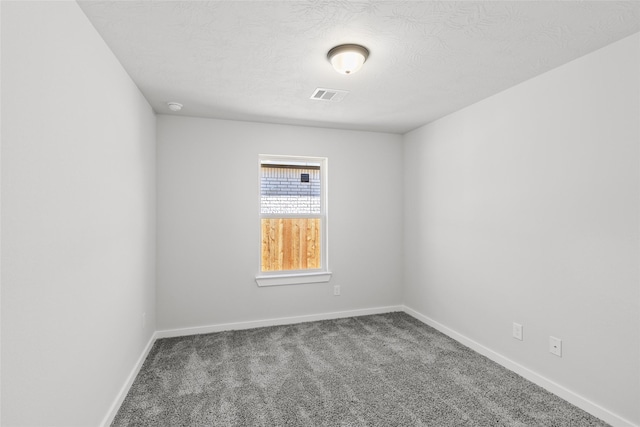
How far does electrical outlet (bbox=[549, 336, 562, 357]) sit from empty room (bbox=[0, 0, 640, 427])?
0.01 metres

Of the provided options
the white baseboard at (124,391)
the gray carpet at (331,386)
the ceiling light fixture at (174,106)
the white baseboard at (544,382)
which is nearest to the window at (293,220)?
the gray carpet at (331,386)

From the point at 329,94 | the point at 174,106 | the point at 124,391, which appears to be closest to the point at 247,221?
the point at 174,106

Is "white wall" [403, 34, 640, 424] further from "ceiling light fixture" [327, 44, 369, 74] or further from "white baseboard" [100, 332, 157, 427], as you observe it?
"white baseboard" [100, 332, 157, 427]

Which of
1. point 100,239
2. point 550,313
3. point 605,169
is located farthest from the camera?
point 550,313

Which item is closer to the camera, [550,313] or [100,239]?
[100,239]

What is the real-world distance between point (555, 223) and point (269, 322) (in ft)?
9.40

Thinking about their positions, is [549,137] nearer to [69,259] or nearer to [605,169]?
[605,169]

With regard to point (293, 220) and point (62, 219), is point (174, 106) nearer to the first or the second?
point (293, 220)

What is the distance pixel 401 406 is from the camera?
87.5 inches

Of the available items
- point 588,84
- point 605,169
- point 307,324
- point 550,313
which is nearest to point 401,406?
point 550,313

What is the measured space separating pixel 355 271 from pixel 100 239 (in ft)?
9.36

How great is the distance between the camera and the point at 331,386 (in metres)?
2.47

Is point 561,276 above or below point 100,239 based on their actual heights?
below

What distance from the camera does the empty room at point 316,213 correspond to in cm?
147
